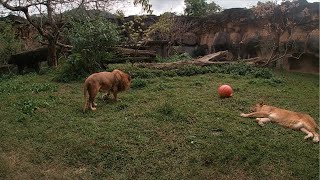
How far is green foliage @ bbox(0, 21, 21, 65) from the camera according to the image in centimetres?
1349

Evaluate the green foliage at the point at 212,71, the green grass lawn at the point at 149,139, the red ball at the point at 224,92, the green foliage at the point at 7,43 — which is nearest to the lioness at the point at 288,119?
the green grass lawn at the point at 149,139

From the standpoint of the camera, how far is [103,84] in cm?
780

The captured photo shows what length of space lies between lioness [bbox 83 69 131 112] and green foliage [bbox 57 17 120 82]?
2.73 m

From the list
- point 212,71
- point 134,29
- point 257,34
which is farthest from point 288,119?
point 134,29

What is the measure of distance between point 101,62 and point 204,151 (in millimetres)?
6481

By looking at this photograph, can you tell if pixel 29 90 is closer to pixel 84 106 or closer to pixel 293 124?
pixel 84 106

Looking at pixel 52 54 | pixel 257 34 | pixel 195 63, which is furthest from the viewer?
pixel 257 34

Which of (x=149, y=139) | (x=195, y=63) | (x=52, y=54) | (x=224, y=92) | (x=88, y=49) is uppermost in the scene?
(x=88, y=49)

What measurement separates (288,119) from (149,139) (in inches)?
99.4

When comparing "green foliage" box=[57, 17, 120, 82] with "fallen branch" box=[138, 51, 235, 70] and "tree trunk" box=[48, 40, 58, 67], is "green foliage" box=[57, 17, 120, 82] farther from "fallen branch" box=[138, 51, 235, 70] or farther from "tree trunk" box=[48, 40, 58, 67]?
"tree trunk" box=[48, 40, 58, 67]

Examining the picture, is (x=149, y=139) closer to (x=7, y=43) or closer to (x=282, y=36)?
(x=282, y=36)

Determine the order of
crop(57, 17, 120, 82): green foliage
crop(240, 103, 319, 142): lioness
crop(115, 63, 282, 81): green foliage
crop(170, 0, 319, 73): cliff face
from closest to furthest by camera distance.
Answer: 1. crop(240, 103, 319, 142): lioness
2. crop(57, 17, 120, 82): green foliage
3. crop(115, 63, 282, 81): green foliage
4. crop(170, 0, 319, 73): cliff face

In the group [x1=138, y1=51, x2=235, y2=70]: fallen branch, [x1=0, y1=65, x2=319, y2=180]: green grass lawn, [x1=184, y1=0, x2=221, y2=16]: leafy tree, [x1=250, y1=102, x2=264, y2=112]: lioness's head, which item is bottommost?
[x1=0, y1=65, x2=319, y2=180]: green grass lawn

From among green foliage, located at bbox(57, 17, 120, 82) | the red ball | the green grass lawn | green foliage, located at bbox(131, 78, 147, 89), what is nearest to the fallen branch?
green foliage, located at bbox(57, 17, 120, 82)
